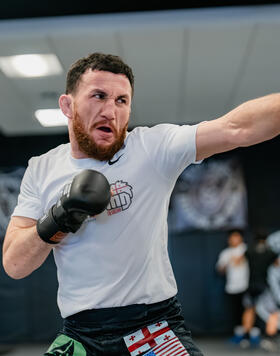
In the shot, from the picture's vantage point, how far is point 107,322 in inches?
60.1

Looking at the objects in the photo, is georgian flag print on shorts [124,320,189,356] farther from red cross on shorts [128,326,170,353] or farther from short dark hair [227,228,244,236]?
short dark hair [227,228,244,236]

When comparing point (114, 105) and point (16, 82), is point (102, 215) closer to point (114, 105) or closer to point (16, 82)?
point (114, 105)

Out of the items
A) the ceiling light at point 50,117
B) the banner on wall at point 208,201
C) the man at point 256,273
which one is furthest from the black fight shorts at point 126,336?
the banner on wall at point 208,201

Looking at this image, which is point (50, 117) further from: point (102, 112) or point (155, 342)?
point (155, 342)

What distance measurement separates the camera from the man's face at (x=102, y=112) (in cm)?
160

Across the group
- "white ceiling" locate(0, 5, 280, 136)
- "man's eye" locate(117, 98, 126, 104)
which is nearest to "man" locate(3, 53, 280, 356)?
"man's eye" locate(117, 98, 126, 104)

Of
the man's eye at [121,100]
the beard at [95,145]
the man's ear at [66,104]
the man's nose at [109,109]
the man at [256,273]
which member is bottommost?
the man at [256,273]

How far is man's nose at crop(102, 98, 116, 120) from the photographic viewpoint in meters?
1.58

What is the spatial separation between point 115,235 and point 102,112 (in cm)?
39

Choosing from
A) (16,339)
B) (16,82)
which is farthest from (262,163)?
(16,339)

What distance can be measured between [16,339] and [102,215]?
5.81m

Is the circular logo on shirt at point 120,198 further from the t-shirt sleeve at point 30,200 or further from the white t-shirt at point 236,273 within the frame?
the white t-shirt at point 236,273

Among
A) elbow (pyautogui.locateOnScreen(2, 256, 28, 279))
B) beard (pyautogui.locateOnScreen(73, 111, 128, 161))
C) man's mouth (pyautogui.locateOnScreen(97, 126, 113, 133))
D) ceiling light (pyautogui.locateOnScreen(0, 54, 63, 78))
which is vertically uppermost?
ceiling light (pyautogui.locateOnScreen(0, 54, 63, 78))

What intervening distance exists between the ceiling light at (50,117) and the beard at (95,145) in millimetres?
4238
